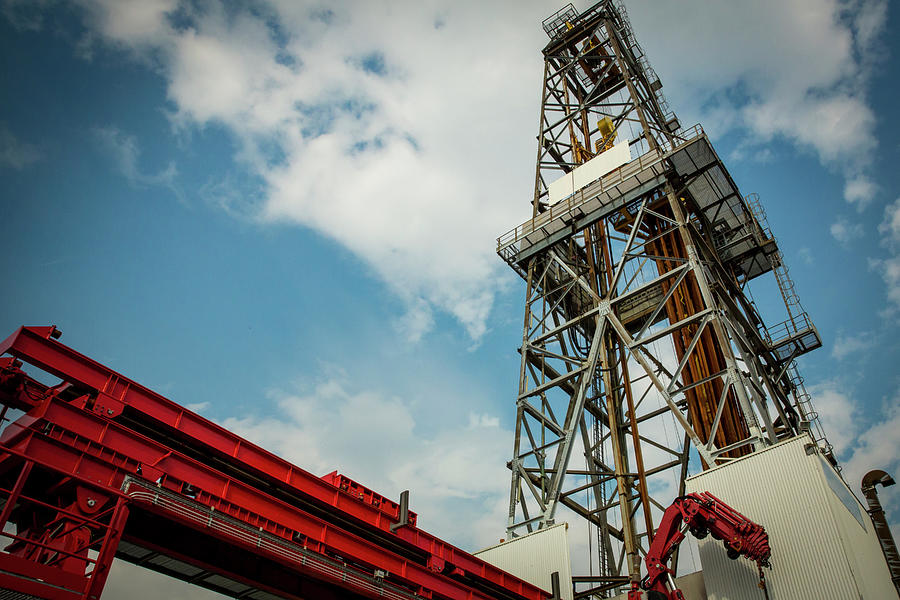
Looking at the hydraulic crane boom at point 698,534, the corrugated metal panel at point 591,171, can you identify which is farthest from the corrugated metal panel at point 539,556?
the corrugated metal panel at point 591,171

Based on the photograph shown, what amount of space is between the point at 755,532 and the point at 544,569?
23.6 ft

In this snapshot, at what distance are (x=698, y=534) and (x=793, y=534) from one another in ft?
7.14

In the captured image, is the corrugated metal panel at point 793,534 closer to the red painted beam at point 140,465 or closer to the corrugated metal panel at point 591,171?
the red painted beam at point 140,465

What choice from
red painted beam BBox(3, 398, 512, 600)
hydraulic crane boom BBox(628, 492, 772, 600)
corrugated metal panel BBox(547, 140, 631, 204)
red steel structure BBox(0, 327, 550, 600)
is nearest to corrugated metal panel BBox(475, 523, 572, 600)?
hydraulic crane boom BBox(628, 492, 772, 600)

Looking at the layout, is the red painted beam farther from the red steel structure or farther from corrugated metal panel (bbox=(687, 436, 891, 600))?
corrugated metal panel (bbox=(687, 436, 891, 600))

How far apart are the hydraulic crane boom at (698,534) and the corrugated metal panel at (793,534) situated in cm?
49

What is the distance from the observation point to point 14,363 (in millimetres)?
11609

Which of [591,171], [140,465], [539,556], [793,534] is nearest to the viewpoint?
[140,465]

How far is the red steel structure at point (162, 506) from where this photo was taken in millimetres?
10836

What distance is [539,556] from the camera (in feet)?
70.2

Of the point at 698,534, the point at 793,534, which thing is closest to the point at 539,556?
the point at 698,534

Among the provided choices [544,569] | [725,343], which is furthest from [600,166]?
[544,569]

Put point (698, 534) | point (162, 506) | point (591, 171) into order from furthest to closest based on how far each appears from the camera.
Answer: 1. point (591, 171)
2. point (698, 534)
3. point (162, 506)

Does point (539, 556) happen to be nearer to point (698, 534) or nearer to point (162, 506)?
point (698, 534)
